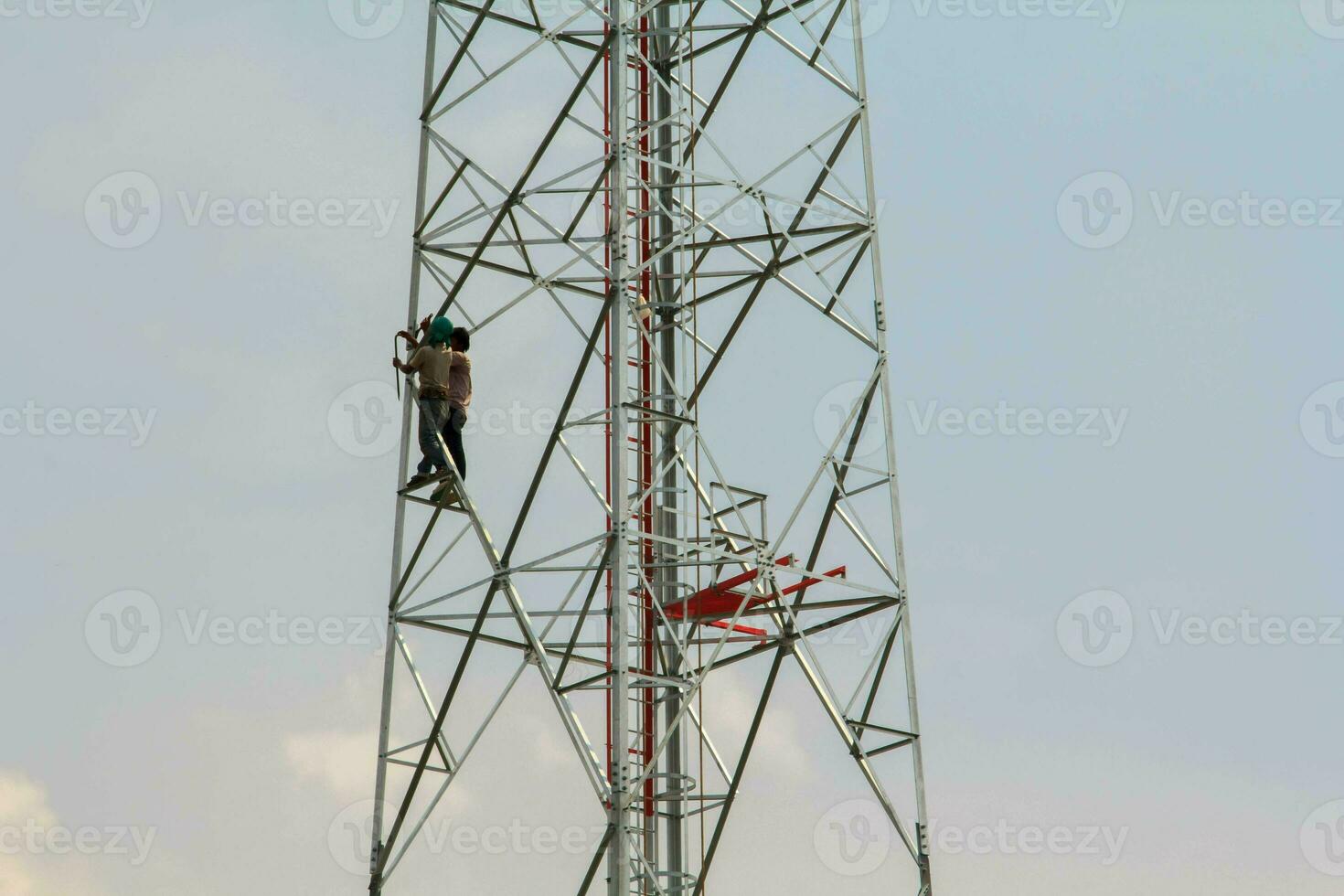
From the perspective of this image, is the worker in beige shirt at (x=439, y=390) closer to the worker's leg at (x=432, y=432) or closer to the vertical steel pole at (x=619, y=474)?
the worker's leg at (x=432, y=432)

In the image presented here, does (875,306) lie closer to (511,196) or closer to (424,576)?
(511,196)

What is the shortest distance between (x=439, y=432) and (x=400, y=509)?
3.61 feet

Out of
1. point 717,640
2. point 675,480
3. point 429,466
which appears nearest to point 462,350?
point 429,466

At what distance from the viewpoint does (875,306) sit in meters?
26.1

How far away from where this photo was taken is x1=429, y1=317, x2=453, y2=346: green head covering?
2531 cm

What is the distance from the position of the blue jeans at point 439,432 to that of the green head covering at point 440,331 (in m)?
0.73

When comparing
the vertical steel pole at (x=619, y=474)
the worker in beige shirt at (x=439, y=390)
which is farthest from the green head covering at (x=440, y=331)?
the vertical steel pole at (x=619, y=474)

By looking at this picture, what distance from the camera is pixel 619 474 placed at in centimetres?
2269

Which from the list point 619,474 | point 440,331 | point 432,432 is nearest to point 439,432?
point 432,432

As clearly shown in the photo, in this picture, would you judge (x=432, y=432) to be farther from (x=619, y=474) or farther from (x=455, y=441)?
(x=619, y=474)

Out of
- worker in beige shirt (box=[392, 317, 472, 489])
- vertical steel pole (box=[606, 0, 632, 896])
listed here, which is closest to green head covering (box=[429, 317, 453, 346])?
worker in beige shirt (box=[392, 317, 472, 489])

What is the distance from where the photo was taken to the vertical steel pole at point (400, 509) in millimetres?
24375

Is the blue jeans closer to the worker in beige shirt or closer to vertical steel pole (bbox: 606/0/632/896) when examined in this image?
the worker in beige shirt

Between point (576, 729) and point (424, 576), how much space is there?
3.12 m
